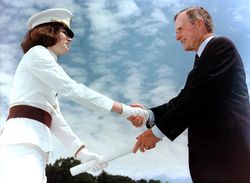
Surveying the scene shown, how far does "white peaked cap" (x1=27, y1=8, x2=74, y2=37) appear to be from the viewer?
15.3 ft

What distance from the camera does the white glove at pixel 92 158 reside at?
459 cm

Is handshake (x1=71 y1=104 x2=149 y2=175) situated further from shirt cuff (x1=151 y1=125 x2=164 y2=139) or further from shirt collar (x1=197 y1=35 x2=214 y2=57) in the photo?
shirt collar (x1=197 y1=35 x2=214 y2=57)

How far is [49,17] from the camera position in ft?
15.3

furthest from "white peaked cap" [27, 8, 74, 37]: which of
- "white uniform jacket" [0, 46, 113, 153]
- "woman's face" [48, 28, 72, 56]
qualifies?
"white uniform jacket" [0, 46, 113, 153]

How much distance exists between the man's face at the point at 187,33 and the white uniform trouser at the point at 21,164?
71.1 inches

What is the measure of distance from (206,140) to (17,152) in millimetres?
1643

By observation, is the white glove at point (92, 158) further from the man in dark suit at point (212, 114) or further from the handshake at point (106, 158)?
the man in dark suit at point (212, 114)

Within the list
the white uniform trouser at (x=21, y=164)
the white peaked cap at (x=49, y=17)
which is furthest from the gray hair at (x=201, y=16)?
the white uniform trouser at (x=21, y=164)

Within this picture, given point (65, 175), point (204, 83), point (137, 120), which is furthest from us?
point (65, 175)

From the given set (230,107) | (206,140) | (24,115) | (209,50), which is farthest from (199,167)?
(24,115)

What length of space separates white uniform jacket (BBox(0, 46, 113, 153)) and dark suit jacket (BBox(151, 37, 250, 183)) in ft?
2.71

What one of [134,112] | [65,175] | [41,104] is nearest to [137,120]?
[134,112]

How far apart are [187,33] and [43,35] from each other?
4.79 feet

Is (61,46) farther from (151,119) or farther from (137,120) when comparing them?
(151,119)
